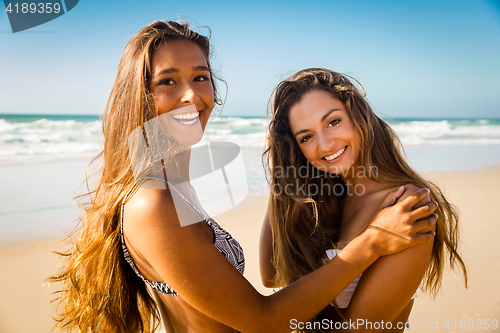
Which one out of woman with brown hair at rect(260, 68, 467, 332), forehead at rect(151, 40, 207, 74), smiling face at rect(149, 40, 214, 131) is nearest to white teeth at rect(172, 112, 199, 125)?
smiling face at rect(149, 40, 214, 131)

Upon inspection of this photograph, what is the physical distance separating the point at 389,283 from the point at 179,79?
1.67 meters

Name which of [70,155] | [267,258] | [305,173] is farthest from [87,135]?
[305,173]

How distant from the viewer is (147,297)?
2.20 metres

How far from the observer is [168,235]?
1.52 metres

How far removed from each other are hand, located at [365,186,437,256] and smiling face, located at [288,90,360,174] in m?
0.68

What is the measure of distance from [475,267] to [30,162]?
12139 mm

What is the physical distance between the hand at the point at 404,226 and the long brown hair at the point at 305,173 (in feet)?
2.04

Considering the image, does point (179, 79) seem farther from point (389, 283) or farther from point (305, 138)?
point (389, 283)

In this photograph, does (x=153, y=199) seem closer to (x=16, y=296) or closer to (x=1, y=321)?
(x=1, y=321)

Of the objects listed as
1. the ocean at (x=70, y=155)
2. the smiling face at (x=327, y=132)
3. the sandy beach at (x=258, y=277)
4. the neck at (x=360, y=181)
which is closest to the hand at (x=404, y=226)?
the neck at (x=360, y=181)

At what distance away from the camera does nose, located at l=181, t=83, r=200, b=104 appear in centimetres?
196

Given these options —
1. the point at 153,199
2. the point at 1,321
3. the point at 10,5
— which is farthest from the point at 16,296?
the point at 10,5

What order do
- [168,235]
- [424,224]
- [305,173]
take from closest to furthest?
[168,235] → [424,224] → [305,173]

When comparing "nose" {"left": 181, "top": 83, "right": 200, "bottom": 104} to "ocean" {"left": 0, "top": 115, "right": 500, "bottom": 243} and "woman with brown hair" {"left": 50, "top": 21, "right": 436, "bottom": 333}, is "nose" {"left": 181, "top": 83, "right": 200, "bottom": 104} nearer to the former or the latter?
"woman with brown hair" {"left": 50, "top": 21, "right": 436, "bottom": 333}
